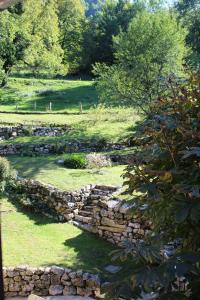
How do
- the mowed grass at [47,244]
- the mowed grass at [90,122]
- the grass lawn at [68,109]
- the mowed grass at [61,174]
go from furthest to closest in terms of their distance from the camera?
the grass lawn at [68,109] → the mowed grass at [90,122] → the mowed grass at [61,174] → the mowed grass at [47,244]

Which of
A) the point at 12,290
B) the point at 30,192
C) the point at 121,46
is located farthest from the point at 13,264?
the point at 121,46

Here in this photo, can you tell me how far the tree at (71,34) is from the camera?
49.7m

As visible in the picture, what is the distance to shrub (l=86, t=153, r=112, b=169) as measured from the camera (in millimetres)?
19453

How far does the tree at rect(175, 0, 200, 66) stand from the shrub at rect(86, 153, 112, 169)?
1615 cm

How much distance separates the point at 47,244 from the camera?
41.3 ft

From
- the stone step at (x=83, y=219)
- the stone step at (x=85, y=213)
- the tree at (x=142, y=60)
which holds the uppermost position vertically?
the tree at (x=142, y=60)

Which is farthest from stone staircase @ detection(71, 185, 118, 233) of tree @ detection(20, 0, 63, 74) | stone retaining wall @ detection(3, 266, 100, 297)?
tree @ detection(20, 0, 63, 74)

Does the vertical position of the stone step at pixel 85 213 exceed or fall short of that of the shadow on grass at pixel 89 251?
it exceeds it

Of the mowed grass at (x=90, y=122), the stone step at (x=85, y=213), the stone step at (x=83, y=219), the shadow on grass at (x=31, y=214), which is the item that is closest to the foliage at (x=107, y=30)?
the mowed grass at (x=90, y=122)

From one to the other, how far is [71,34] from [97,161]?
35.6 meters

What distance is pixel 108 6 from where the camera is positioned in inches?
2040

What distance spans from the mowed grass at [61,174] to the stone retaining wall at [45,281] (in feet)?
17.3

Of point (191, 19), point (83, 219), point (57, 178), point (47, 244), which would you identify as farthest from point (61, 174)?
point (191, 19)

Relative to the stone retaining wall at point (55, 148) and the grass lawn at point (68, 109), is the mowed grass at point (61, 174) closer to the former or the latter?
the stone retaining wall at point (55, 148)
